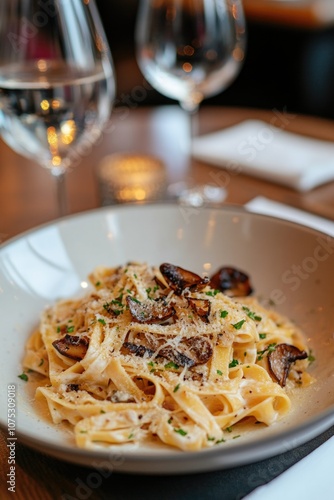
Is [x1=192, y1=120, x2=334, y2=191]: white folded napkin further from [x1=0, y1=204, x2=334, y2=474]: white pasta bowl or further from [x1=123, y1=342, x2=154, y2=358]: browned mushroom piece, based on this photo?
[x1=123, y1=342, x2=154, y2=358]: browned mushroom piece

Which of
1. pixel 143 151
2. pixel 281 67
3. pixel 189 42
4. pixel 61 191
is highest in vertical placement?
pixel 189 42

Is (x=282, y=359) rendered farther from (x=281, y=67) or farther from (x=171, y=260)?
(x=281, y=67)

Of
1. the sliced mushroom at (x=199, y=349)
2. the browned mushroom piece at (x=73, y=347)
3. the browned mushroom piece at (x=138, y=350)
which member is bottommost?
the browned mushroom piece at (x=73, y=347)

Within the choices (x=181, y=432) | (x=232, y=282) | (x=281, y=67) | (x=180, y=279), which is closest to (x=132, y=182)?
(x=232, y=282)

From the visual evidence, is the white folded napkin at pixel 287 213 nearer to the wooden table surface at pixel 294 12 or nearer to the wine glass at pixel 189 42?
the wine glass at pixel 189 42

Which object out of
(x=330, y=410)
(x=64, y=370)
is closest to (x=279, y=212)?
(x=64, y=370)

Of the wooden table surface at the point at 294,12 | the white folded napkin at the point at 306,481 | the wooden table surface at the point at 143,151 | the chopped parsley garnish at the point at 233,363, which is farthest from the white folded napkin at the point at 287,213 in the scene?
→ the wooden table surface at the point at 294,12
